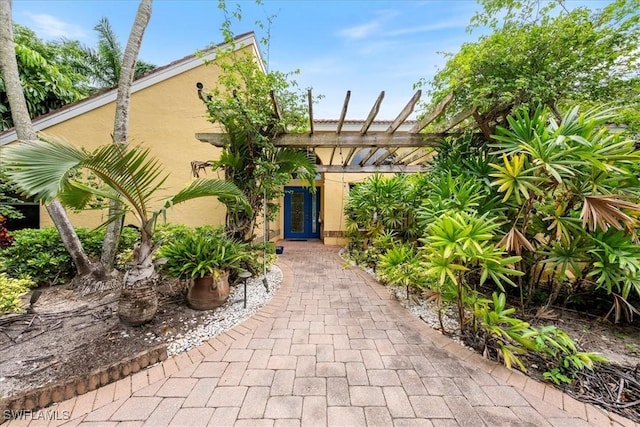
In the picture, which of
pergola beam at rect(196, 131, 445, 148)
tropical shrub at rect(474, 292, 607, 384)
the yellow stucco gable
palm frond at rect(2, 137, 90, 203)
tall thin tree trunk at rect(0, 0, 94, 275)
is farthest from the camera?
the yellow stucco gable

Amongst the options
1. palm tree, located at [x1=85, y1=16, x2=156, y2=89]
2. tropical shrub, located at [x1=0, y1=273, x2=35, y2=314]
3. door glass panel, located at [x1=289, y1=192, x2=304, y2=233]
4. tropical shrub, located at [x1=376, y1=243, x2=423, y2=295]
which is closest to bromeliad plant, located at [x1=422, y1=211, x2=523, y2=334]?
tropical shrub, located at [x1=376, y1=243, x2=423, y2=295]

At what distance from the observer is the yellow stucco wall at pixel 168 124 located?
7.28m

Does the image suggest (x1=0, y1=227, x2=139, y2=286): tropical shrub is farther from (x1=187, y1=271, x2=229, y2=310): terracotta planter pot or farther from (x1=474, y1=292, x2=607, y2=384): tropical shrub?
(x1=474, y1=292, x2=607, y2=384): tropical shrub

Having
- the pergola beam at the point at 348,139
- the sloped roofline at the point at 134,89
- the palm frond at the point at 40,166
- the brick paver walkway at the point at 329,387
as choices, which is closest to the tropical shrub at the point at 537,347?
the brick paver walkway at the point at 329,387

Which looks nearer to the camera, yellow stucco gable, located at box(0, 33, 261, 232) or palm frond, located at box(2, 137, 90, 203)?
palm frond, located at box(2, 137, 90, 203)

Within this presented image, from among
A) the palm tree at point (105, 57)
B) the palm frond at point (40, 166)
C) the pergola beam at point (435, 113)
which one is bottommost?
the palm frond at point (40, 166)

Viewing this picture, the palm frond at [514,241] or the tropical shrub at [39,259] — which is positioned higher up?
the palm frond at [514,241]

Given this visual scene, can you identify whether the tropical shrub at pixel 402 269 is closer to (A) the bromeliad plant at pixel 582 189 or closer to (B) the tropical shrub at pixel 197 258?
(A) the bromeliad plant at pixel 582 189

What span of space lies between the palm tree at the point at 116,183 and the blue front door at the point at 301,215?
700 cm

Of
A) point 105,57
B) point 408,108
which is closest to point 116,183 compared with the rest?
point 408,108

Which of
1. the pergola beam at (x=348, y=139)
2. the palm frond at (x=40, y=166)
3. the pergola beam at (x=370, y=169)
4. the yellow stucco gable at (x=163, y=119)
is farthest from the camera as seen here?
the pergola beam at (x=370, y=169)

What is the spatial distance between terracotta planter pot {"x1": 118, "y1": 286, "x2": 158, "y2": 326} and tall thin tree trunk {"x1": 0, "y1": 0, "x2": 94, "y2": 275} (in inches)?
88.1

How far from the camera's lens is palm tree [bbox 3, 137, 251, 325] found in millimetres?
1941

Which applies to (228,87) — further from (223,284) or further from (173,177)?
(173,177)
